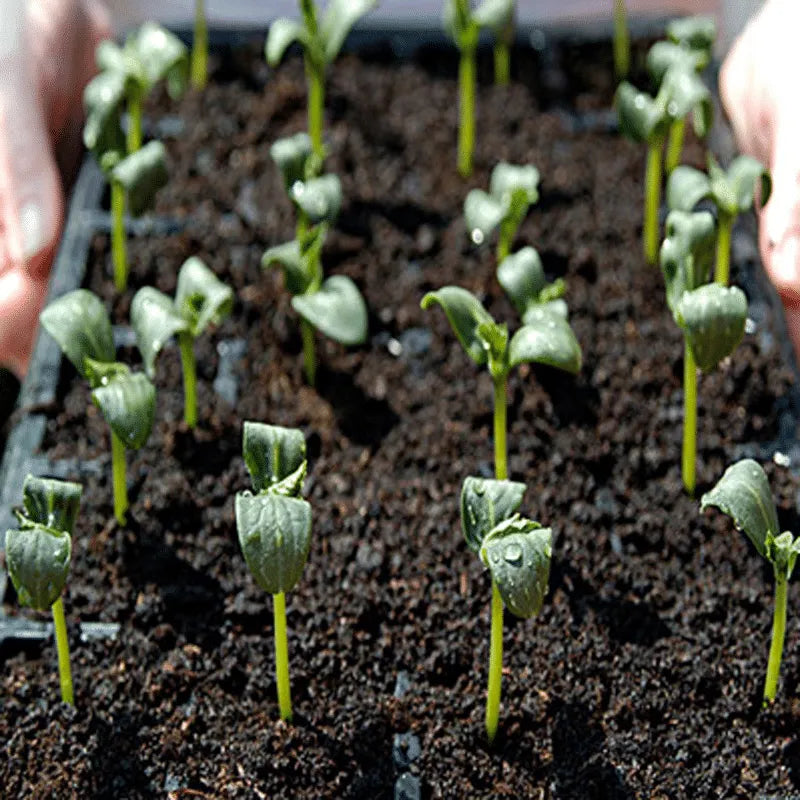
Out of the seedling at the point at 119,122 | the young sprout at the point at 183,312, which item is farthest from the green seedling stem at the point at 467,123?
the young sprout at the point at 183,312

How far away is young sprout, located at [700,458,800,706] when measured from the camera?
4.88ft

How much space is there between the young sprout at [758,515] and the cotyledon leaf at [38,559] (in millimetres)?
624

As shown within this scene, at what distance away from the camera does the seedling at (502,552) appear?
4.63ft

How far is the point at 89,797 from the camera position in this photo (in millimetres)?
1513

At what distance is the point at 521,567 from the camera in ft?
4.63

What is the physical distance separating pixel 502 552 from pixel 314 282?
657 millimetres

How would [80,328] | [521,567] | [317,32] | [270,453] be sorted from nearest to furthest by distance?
[521,567] → [270,453] → [80,328] → [317,32]

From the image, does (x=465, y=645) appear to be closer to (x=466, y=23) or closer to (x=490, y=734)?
(x=490, y=734)

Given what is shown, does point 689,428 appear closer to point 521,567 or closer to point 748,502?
point 748,502

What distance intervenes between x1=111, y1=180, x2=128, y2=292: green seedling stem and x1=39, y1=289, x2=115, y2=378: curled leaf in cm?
33

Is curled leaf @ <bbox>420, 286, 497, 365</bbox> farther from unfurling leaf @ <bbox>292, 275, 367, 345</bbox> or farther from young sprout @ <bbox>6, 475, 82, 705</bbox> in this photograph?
young sprout @ <bbox>6, 475, 82, 705</bbox>

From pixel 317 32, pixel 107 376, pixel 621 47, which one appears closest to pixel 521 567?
pixel 107 376

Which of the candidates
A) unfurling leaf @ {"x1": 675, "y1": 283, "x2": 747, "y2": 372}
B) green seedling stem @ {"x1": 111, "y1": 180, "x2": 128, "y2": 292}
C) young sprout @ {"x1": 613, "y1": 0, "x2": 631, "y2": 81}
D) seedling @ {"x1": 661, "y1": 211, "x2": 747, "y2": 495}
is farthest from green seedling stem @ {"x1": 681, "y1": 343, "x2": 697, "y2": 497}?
young sprout @ {"x1": 613, "y1": 0, "x2": 631, "y2": 81}

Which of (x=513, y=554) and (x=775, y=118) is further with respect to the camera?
(x=775, y=118)
